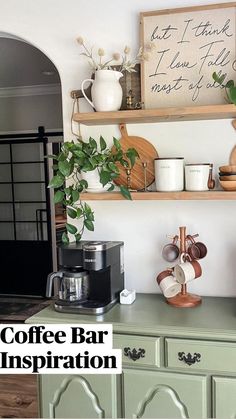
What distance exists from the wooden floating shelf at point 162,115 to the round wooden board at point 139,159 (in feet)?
0.34

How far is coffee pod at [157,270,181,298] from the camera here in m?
2.10

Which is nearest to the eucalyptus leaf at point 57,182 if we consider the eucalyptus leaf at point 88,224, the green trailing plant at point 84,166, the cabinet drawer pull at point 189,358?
the green trailing plant at point 84,166

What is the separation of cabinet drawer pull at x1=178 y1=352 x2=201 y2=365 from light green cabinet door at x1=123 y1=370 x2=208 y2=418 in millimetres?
61

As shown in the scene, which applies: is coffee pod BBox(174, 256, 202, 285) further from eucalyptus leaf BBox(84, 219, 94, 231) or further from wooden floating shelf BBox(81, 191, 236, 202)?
eucalyptus leaf BBox(84, 219, 94, 231)

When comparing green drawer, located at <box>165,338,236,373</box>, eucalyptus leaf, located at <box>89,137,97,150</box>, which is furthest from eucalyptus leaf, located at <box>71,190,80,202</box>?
green drawer, located at <box>165,338,236,373</box>

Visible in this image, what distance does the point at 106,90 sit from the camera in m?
2.09

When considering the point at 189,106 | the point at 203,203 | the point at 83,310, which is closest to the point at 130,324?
the point at 83,310

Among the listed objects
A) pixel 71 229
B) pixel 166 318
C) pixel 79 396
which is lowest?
pixel 79 396

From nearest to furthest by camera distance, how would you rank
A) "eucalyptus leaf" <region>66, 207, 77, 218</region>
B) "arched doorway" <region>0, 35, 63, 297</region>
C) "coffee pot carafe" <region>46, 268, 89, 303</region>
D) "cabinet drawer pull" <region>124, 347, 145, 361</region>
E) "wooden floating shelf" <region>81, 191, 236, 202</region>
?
"cabinet drawer pull" <region>124, 347, 145, 361</region>
"wooden floating shelf" <region>81, 191, 236, 202</region>
"coffee pot carafe" <region>46, 268, 89, 303</region>
"eucalyptus leaf" <region>66, 207, 77, 218</region>
"arched doorway" <region>0, 35, 63, 297</region>

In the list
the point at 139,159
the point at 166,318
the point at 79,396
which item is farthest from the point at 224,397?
the point at 139,159

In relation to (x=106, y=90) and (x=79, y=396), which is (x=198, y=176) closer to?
(x=106, y=90)

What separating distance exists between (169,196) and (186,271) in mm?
355

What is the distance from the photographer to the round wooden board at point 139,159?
2268mm

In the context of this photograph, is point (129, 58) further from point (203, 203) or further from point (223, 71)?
point (203, 203)
